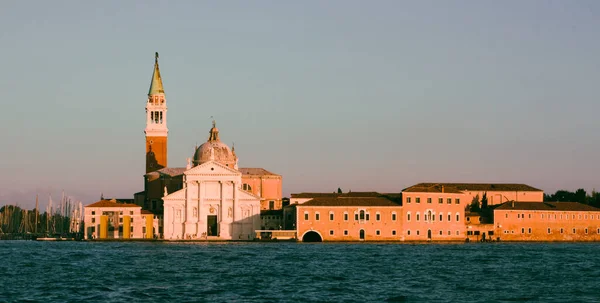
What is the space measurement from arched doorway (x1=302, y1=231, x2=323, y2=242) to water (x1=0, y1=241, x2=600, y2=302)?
2755 cm

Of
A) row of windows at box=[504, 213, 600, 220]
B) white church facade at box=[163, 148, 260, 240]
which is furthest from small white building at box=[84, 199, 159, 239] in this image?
row of windows at box=[504, 213, 600, 220]

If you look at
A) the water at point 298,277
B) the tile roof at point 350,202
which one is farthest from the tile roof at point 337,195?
the water at point 298,277

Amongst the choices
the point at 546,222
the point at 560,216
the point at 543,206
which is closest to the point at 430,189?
the point at 546,222

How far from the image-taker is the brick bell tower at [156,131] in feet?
402

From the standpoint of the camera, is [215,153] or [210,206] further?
[215,153]

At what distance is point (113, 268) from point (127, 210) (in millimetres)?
51548

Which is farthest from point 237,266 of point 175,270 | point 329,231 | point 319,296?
point 329,231

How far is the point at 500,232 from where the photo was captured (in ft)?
365

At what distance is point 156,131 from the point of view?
4833 inches

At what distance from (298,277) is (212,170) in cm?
5580

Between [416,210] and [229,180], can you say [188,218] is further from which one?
[416,210]

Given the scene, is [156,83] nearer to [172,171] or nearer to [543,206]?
[172,171]

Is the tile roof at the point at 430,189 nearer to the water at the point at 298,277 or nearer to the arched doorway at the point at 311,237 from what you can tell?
the arched doorway at the point at 311,237

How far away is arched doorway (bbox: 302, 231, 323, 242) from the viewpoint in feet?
350
